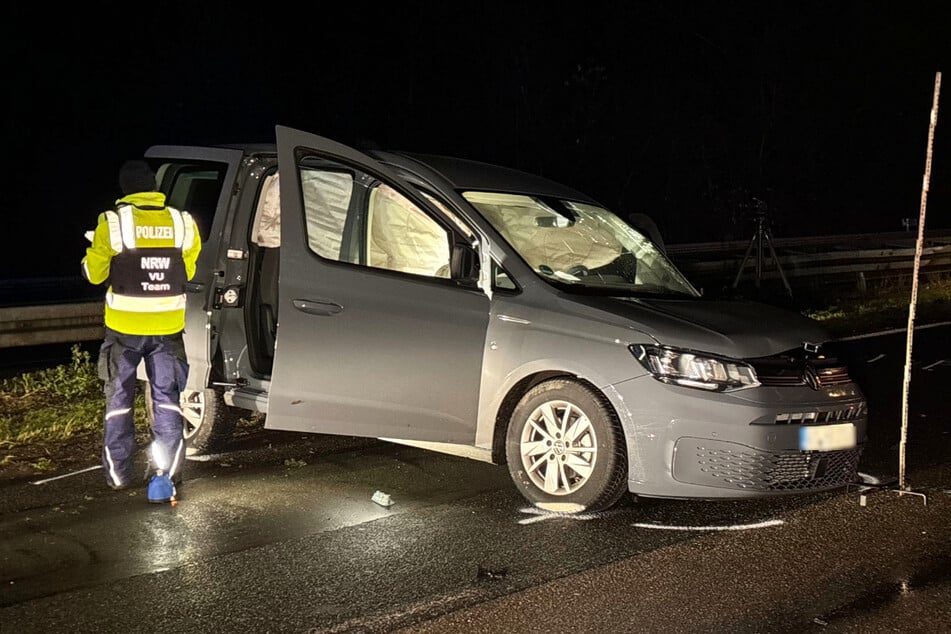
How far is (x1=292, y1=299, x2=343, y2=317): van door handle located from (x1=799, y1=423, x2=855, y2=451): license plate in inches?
97.9

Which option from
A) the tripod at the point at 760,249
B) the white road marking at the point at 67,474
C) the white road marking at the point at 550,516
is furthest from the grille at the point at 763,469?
the tripod at the point at 760,249

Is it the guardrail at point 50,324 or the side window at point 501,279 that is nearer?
the side window at point 501,279

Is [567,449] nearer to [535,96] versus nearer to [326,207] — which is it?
[326,207]

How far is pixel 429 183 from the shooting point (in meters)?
6.30

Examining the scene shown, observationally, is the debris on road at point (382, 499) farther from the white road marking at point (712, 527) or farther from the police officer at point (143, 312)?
the white road marking at point (712, 527)

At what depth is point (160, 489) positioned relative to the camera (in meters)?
5.94

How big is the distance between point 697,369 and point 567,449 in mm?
781

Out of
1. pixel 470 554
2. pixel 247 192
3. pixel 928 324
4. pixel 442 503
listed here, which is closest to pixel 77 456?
pixel 247 192

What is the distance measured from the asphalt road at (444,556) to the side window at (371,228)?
1.27m

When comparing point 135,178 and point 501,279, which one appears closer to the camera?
point 135,178

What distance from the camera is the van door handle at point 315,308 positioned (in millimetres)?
6070

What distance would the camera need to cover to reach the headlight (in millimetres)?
5477

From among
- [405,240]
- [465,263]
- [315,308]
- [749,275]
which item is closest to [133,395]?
[315,308]

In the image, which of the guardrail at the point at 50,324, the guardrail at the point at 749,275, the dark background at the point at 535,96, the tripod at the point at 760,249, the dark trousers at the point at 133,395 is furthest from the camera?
the dark background at the point at 535,96
